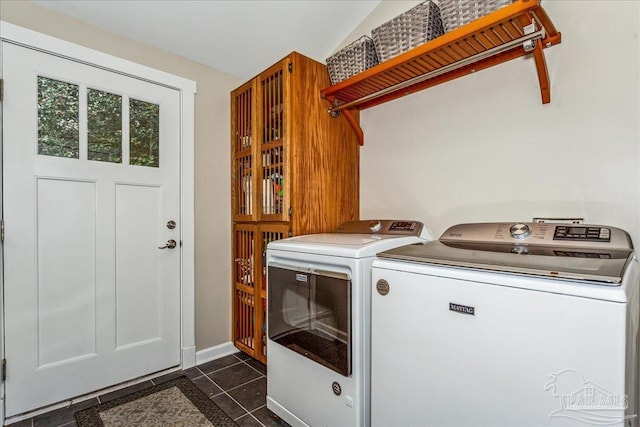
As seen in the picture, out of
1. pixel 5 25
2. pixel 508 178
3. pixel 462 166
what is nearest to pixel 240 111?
pixel 5 25

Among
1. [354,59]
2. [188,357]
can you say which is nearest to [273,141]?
[354,59]

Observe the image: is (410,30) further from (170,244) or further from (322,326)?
(170,244)

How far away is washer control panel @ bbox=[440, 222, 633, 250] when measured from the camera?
3.69 ft

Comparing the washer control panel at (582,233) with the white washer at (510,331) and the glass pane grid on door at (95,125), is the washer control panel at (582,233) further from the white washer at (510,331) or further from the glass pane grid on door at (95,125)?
the glass pane grid on door at (95,125)

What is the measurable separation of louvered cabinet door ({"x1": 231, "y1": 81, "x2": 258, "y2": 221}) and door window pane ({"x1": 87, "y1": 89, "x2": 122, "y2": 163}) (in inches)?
30.2

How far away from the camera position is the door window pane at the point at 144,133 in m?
2.07

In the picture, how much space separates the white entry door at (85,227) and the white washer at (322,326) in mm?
980

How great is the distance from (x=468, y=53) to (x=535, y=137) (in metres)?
0.50

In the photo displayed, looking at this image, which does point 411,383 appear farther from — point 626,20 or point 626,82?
point 626,20

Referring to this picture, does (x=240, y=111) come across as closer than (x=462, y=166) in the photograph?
No

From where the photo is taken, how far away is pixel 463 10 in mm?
1354

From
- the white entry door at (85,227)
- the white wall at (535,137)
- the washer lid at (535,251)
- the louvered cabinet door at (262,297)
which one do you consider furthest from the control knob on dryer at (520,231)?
the white entry door at (85,227)

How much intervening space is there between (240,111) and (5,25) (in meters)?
1.30

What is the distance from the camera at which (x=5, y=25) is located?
1634 mm
